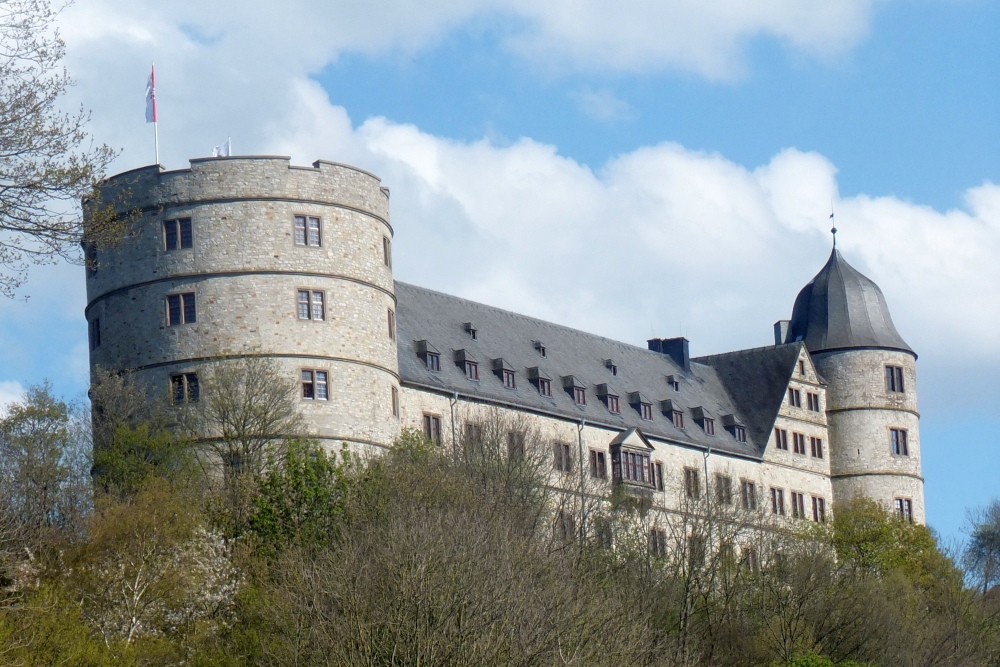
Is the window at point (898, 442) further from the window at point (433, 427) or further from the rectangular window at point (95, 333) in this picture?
the rectangular window at point (95, 333)

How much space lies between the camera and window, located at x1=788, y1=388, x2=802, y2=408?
74188 millimetres

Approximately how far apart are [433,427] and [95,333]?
10.2 m

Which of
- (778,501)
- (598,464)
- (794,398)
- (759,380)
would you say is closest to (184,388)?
(598,464)

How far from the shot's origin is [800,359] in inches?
2945

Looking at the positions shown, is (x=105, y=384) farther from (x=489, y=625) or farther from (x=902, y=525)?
(x=902, y=525)

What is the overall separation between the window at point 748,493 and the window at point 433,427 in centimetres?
1618

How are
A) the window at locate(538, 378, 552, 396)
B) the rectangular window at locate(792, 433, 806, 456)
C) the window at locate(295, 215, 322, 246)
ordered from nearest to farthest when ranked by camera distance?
the window at locate(295, 215, 322, 246) < the window at locate(538, 378, 552, 396) < the rectangular window at locate(792, 433, 806, 456)

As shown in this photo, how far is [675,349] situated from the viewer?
76000mm

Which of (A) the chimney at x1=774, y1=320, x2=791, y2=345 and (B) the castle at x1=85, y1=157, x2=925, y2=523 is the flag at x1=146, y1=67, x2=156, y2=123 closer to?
(B) the castle at x1=85, y1=157, x2=925, y2=523

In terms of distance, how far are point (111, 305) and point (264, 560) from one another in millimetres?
12643

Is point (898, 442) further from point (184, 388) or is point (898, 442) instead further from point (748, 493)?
point (184, 388)

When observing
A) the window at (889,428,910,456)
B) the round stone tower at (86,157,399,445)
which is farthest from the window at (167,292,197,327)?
the window at (889,428,910,456)

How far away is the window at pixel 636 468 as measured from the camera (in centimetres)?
6425

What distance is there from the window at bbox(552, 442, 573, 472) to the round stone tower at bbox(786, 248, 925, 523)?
17459mm
